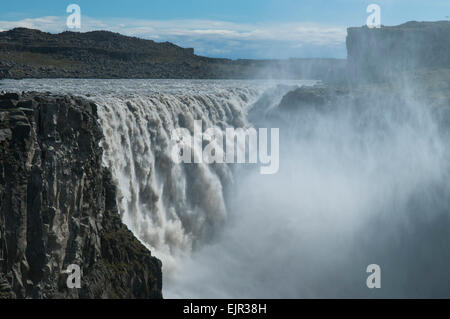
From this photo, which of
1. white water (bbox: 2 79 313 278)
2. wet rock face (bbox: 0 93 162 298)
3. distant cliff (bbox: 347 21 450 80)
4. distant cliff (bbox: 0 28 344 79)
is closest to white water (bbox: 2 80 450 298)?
white water (bbox: 2 79 313 278)

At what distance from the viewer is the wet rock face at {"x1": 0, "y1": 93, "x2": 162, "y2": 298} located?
12.8 m

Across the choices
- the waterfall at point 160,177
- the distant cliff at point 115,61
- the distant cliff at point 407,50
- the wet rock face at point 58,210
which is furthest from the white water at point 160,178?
the distant cliff at point 407,50

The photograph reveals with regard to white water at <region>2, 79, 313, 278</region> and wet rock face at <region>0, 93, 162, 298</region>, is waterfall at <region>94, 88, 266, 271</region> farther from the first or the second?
wet rock face at <region>0, 93, 162, 298</region>

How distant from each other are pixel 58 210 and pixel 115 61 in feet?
176

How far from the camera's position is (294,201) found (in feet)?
97.5

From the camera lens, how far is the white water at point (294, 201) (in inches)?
877

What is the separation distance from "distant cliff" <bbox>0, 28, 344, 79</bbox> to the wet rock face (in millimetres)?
30863

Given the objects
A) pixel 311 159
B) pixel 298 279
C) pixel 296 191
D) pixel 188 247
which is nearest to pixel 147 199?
pixel 188 247

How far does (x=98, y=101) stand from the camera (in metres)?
21.6

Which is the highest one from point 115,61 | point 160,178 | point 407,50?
point 115,61

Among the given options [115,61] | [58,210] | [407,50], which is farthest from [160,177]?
[115,61]

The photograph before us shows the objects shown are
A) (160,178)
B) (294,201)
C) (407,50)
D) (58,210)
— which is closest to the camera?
(58,210)

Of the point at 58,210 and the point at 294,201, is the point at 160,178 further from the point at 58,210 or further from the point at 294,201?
the point at 58,210
